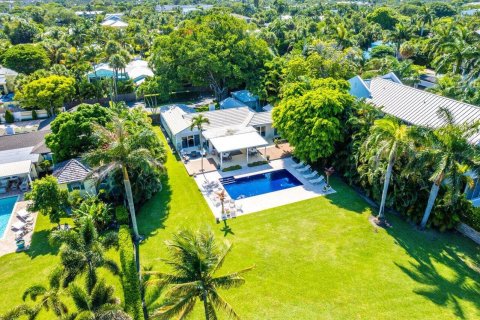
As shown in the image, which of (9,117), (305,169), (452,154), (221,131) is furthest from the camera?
(9,117)

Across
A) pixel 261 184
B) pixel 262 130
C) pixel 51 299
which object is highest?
pixel 51 299

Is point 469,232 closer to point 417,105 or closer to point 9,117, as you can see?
point 417,105

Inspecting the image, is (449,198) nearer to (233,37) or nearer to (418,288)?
(418,288)

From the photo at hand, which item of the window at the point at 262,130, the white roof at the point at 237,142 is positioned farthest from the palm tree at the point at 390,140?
the window at the point at 262,130

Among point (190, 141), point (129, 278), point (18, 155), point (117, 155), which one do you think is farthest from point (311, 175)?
point (18, 155)

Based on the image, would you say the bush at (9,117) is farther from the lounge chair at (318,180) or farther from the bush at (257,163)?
the lounge chair at (318,180)

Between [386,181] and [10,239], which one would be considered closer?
[10,239]

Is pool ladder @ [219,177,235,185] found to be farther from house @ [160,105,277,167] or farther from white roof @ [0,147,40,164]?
white roof @ [0,147,40,164]
